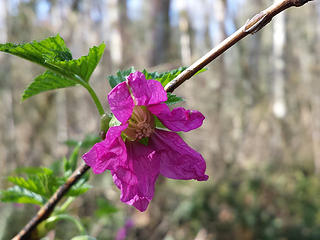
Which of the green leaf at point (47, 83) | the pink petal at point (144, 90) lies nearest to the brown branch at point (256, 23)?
the pink petal at point (144, 90)

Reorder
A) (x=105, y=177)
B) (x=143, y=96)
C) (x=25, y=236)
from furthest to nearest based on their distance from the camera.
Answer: (x=105, y=177) < (x=25, y=236) < (x=143, y=96)

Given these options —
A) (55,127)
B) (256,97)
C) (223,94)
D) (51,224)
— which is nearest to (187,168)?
(51,224)

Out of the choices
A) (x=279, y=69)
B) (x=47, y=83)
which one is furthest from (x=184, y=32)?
(x=47, y=83)

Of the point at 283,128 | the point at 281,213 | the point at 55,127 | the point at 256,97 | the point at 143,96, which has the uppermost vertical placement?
the point at 55,127

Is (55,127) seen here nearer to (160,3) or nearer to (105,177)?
(105,177)

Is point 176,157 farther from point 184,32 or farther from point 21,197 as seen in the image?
point 184,32

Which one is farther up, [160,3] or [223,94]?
[160,3]
